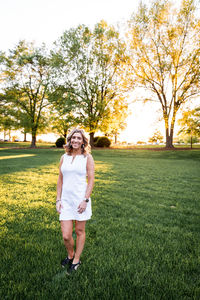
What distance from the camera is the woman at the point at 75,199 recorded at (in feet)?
8.50

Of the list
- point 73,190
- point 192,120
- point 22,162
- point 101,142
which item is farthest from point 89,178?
point 101,142

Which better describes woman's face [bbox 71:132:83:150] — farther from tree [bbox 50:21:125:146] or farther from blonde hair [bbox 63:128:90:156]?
tree [bbox 50:21:125:146]

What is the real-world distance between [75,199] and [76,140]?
2.99ft

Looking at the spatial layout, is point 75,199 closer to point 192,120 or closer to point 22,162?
point 22,162

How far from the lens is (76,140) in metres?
2.78

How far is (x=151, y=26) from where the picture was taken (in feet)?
83.9

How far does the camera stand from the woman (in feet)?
8.50

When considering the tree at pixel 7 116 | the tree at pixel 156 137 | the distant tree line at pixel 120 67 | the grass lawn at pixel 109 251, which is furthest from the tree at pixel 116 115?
the tree at pixel 156 137

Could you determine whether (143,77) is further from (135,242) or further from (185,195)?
(135,242)

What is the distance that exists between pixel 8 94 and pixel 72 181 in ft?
124

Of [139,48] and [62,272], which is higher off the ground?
[139,48]

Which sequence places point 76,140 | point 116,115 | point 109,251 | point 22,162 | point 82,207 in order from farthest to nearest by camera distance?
point 116,115 → point 22,162 → point 109,251 → point 76,140 → point 82,207

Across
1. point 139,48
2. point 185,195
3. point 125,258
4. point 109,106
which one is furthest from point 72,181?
point 139,48

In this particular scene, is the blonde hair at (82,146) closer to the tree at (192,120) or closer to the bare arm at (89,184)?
the bare arm at (89,184)
